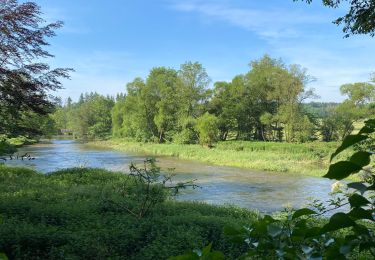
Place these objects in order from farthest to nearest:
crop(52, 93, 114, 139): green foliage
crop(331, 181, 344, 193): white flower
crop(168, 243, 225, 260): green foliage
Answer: crop(52, 93, 114, 139): green foliage < crop(331, 181, 344, 193): white flower < crop(168, 243, 225, 260): green foliage

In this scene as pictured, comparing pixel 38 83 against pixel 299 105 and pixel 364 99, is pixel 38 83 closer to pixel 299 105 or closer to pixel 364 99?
pixel 299 105

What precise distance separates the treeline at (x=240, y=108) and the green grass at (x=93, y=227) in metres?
32.7

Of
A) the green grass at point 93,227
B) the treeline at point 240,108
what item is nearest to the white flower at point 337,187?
the green grass at point 93,227

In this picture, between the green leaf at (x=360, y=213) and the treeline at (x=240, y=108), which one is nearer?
the green leaf at (x=360, y=213)

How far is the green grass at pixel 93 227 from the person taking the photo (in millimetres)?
5680

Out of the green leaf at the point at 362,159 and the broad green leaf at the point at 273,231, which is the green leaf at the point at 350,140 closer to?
the green leaf at the point at 362,159

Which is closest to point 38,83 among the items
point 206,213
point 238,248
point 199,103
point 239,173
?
point 206,213

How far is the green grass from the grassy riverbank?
1635 centimetres

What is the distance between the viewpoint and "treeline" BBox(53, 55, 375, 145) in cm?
4181

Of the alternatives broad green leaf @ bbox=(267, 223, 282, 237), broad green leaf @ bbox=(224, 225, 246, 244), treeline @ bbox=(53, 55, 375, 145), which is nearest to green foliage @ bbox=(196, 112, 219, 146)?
treeline @ bbox=(53, 55, 375, 145)

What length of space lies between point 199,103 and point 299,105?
12933 millimetres

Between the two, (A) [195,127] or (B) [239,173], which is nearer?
(B) [239,173]

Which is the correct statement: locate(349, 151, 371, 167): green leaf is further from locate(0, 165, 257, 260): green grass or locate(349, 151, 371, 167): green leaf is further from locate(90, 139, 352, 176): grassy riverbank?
locate(90, 139, 352, 176): grassy riverbank

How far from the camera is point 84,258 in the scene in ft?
17.8
